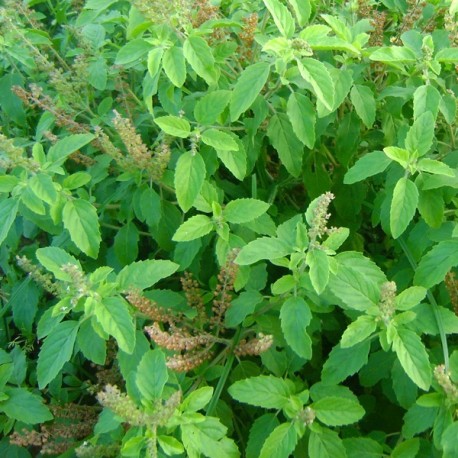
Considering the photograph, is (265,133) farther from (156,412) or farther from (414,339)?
(156,412)

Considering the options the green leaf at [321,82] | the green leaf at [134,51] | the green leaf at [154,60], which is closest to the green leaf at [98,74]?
the green leaf at [134,51]

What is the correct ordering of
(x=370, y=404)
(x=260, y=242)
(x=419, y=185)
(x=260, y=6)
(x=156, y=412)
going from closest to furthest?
(x=156, y=412) → (x=260, y=242) → (x=419, y=185) → (x=370, y=404) → (x=260, y=6)

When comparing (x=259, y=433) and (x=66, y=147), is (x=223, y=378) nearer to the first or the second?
(x=259, y=433)

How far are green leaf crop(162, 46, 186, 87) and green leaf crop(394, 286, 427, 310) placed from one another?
739 mm

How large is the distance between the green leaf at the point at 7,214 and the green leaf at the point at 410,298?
3.11ft

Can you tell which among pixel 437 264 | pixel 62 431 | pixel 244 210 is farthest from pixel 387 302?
pixel 62 431

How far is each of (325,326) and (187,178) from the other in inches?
24.7

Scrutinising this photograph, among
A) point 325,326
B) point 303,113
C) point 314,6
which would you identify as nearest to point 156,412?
point 325,326

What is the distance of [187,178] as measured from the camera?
4.96ft

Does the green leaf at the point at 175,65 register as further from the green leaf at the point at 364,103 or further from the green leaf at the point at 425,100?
the green leaf at the point at 425,100

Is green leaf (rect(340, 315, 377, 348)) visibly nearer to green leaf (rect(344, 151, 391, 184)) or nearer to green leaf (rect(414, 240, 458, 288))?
green leaf (rect(414, 240, 458, 288))

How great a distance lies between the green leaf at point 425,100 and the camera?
151cm

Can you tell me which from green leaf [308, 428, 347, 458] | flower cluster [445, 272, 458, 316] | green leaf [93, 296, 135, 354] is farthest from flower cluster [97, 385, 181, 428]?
flower cluster [445, 272, 458, 316]

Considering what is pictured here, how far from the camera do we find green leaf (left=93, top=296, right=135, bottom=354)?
1331 millimetres
